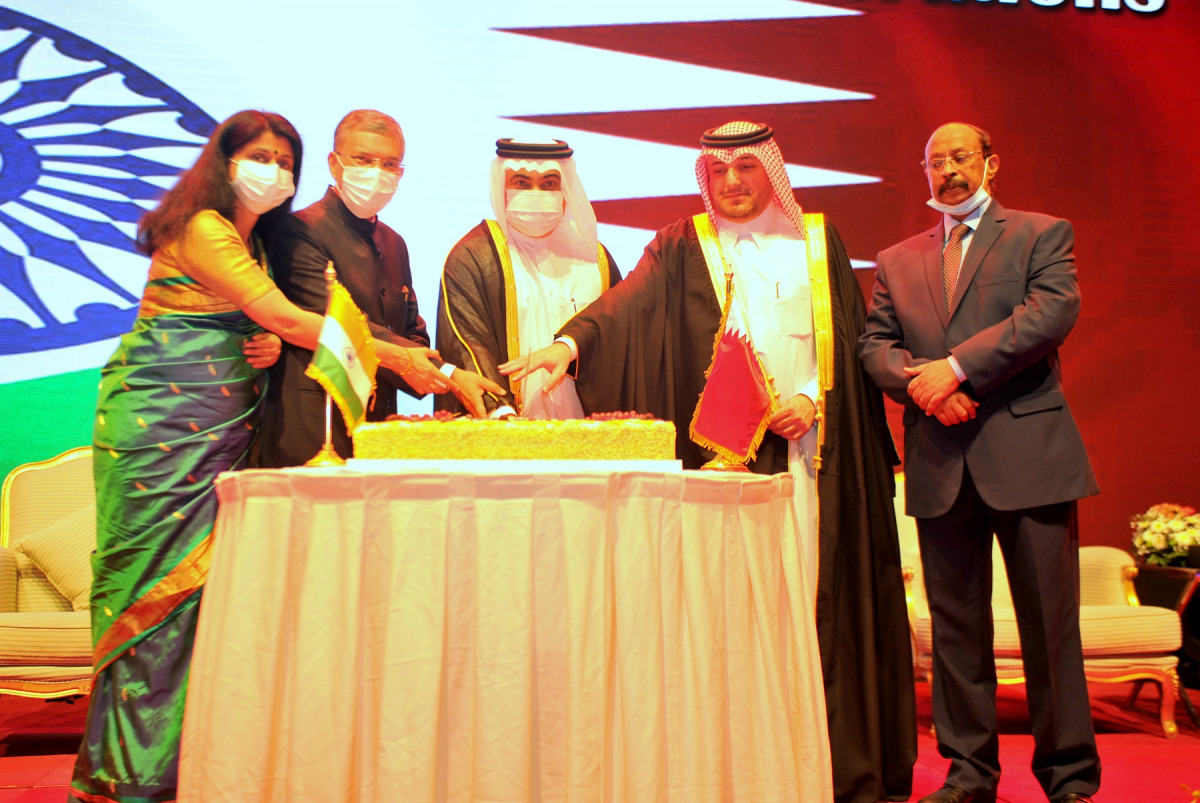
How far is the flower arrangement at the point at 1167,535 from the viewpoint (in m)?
4.75

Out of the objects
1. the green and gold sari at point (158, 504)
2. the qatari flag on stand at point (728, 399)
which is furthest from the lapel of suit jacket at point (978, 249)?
the green and gold sari at point (158, 504)

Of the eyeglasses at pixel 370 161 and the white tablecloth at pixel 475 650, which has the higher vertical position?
the eyeglasses at pixel 370 161

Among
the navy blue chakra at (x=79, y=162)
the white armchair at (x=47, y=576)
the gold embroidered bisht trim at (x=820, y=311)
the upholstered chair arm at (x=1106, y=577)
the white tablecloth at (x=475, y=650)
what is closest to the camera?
the white tablecloth at (x=475, y=650)

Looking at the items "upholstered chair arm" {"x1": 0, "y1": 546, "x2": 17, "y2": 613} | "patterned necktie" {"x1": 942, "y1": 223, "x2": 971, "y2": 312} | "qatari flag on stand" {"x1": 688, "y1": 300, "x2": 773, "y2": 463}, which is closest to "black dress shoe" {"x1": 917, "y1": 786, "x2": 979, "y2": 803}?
"qatari flag on stand" {"x1": 688, "y1": 300, "x2": 773, "y2": 463}

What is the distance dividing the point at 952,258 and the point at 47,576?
12.6 ft

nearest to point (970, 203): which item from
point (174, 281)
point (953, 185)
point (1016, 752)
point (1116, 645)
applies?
point (953, 185)

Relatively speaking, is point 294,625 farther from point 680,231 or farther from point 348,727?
point 680,231

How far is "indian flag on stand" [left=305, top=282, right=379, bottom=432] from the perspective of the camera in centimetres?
230

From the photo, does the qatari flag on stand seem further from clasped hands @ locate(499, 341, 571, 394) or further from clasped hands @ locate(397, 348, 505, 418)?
clasped hands @ locate(397, 348, 505, 418)

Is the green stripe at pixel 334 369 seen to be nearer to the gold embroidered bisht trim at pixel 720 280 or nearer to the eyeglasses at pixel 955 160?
the gold embroidered bisht trim at pixel 720 280

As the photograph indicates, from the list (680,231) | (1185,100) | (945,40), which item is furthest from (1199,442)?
(680,231)

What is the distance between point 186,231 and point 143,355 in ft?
1.21

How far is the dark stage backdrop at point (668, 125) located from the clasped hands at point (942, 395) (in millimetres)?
2289

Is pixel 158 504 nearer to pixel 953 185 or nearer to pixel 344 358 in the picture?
pixel 344 358
